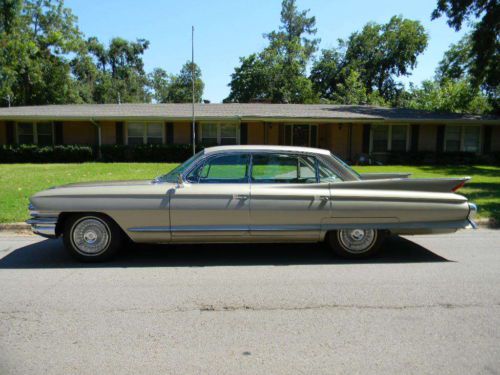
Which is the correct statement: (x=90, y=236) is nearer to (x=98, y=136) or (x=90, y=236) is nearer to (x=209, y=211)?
(x=209, y=211)

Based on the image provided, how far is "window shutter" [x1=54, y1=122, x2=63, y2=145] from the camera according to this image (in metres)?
24.1

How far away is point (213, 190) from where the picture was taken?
225 inches

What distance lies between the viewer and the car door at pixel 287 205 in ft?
18.8

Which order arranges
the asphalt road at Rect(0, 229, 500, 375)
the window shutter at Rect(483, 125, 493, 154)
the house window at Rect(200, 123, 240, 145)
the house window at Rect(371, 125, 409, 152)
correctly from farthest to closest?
the window shutter at Rect(483, 125, 493, 154)
the house window at Rect(371, 125, 409, 152)
the house window at Rect(200, 123, 240, 145)
the asphalt road at Rect(0, 229, 500, 375)

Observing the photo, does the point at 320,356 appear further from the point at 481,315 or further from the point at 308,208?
the point at 308,208

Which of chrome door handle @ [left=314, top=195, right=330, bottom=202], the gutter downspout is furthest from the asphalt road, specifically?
the gutter downspout

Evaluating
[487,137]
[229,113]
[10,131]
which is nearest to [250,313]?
[229,113]

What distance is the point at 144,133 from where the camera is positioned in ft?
79.3

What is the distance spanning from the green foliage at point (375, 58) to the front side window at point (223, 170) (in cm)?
4274

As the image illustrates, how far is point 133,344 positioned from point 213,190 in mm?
2574

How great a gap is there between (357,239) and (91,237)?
3.60 metres

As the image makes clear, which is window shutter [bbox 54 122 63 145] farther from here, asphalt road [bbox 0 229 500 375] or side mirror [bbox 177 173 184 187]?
side mirror [bbox 177 173 184 187]

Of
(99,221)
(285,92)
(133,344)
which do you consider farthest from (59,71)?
(133,344)

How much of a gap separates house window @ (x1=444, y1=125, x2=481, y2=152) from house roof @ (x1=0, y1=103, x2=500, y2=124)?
685mm
